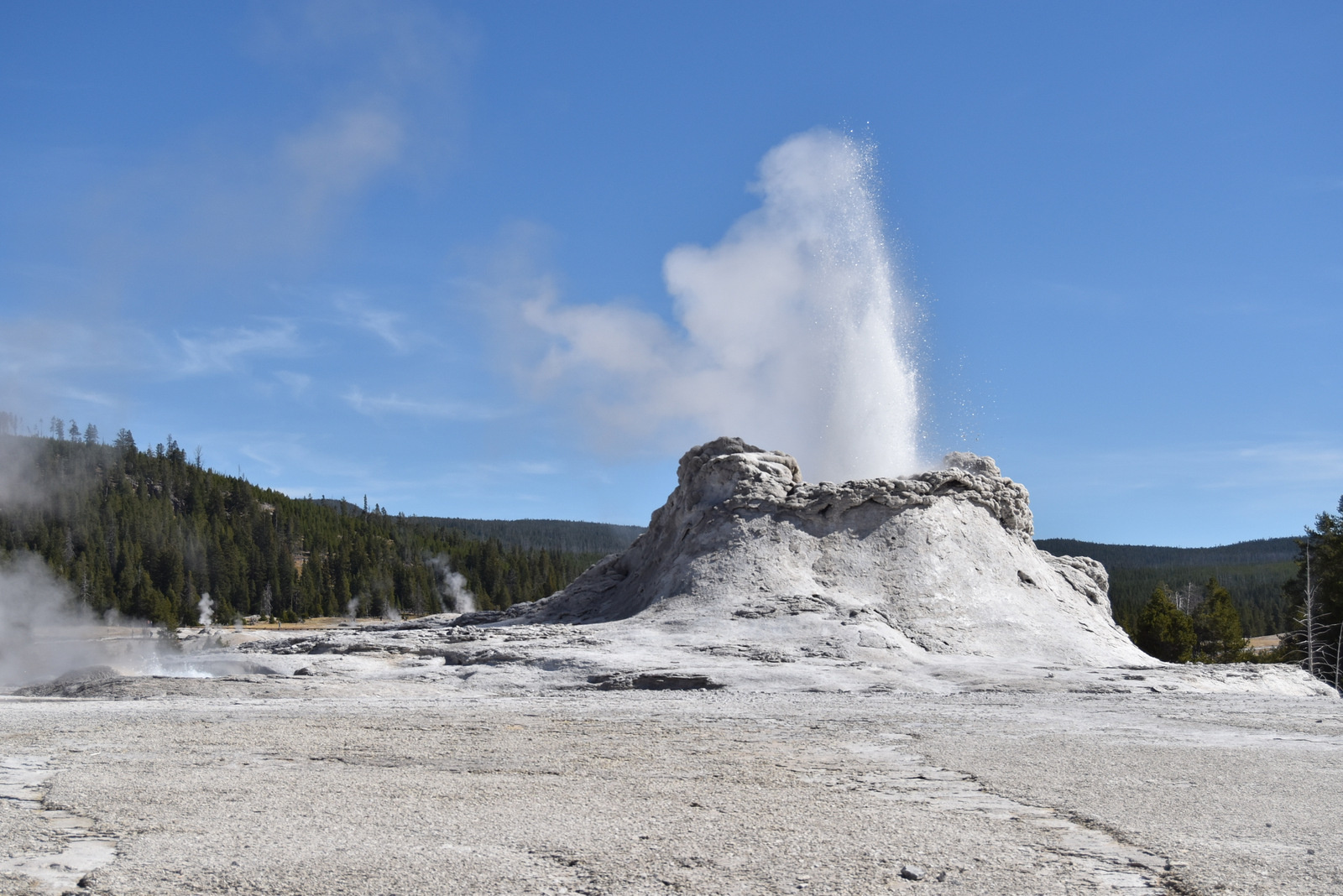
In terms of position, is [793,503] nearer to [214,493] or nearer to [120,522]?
[120,522]

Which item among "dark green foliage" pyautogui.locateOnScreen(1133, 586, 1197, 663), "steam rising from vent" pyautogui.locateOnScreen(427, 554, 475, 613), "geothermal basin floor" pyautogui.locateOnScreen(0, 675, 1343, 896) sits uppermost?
"steam rising from vent" pyautogui.locateOnScreen(427, 554, 475, 613)

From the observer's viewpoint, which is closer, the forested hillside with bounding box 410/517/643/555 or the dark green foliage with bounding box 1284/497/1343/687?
the dark green foliage with bounding box 1284/497/1343/687

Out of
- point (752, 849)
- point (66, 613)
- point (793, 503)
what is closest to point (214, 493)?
point (66, 613)

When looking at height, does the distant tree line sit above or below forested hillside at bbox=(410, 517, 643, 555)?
below

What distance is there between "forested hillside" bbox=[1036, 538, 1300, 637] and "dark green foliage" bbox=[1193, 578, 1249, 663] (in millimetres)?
3546

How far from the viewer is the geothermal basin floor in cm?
550

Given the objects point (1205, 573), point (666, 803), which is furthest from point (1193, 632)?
point (1205, 573)

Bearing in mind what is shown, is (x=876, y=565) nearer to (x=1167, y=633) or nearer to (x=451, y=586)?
(x=1167, y=633)

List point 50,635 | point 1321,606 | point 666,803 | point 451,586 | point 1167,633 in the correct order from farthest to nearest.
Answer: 1. point 451,586
2. point 50,635
3. point 1167,633
4. point 1321,606
5. point 666,803

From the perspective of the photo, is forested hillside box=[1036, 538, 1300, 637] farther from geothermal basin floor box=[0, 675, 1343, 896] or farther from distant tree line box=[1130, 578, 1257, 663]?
geothermal basin floor box=[0, 675, 1343, 896]

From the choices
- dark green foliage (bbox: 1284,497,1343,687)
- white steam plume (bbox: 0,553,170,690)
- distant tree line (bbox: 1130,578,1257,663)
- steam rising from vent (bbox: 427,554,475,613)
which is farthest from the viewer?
steam rising from vent (bbox: 427,554,475,613)

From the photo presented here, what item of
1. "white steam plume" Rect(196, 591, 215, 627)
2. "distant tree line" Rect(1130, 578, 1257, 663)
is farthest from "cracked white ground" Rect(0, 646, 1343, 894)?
"white steam plume" Rect(196, 591, 215, 627)

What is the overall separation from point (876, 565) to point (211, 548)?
69.2 metres

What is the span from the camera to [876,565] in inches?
1005
